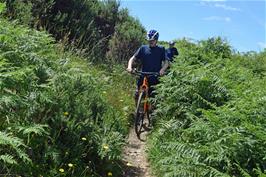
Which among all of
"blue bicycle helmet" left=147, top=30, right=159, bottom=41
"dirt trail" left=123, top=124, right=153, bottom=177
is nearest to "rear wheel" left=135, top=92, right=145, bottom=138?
"dirt trail" left=123, top=124, right=153, bottom=177

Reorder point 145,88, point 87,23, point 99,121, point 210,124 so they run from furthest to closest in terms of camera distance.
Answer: point 87,23 < point 145,88 < point 99,121 < point 210,124

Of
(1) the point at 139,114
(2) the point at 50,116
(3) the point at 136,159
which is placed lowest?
(3) the point at 136,159

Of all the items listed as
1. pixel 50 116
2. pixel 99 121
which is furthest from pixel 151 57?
pixel 50 116

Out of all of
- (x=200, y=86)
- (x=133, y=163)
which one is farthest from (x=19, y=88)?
(x=200, y=86)

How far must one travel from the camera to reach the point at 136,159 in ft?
29.9

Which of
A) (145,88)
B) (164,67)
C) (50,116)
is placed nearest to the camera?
(50,116)

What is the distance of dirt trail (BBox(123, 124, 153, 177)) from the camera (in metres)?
8.30

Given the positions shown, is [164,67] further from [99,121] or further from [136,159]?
[99,121]

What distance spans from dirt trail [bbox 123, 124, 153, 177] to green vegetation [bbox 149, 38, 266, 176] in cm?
24

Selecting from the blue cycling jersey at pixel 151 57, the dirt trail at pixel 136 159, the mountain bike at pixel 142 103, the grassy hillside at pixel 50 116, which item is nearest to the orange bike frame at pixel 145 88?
the mountain bike at pixel 142 103

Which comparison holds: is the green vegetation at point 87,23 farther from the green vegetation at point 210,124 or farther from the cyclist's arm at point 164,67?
the green vegetation at point 210,124

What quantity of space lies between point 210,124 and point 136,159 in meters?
2.61

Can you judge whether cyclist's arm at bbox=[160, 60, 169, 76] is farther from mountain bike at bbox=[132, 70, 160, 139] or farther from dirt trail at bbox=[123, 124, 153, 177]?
dirt trail at bbox=[123, 124, 153, 177]

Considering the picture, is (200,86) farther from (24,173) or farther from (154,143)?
(24,173)
